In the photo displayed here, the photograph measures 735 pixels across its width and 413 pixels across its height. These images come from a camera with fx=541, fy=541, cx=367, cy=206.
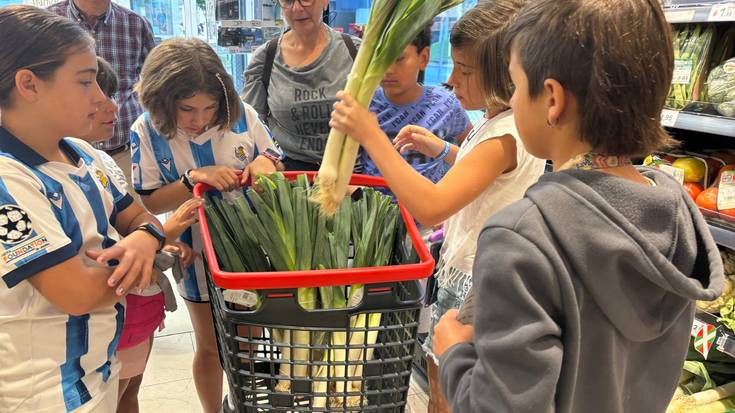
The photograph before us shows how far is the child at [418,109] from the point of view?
1.90 metres

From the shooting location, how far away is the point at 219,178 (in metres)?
1.40

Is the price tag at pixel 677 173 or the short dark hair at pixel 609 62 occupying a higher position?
the short dark hair at pixel 609 62

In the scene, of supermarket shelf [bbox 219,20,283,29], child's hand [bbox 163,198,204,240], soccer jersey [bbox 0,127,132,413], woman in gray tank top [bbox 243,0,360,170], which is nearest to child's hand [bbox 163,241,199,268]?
child's hand [bbox 163,198,204,240]

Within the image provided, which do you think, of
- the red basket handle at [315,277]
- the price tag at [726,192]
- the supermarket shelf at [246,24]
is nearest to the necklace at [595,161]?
the red basket handle at [315,277]

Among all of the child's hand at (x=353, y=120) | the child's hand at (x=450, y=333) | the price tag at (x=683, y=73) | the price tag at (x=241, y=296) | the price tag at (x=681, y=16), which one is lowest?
the child's hand at (x=450, y=333)

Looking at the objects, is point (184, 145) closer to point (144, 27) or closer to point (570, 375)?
point (570, 375)

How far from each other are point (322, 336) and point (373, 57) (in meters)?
0.52

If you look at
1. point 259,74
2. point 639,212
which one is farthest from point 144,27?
point 639,212

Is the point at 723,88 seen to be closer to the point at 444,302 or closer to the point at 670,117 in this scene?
the point at 670,117

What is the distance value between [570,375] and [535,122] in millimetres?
369

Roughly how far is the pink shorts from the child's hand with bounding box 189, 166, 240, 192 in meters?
0.36

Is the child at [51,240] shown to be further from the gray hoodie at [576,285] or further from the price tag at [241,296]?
the gray hoodie at [576,285]

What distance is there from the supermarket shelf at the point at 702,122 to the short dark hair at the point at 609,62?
45.7 inches

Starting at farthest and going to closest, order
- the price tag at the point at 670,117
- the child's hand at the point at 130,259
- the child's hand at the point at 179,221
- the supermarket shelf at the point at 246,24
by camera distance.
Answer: the supermarket shelf at the point at 246,24 < the price tag at the point at 670,117 < the child's hand at the point at 179,221 < the child's hand at the point at 130,259
